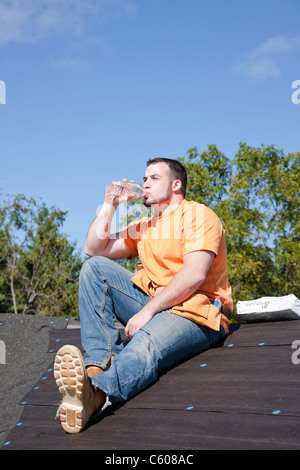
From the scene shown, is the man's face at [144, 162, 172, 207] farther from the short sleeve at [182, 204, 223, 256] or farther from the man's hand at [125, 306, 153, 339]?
the man's hand at [125, 306, 153, 339]

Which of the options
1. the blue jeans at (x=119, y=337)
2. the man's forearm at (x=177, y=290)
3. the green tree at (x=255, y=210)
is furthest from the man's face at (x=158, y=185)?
the green tree at (x=255, y=210)

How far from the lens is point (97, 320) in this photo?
261 cm

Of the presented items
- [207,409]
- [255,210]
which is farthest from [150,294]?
[255,210]

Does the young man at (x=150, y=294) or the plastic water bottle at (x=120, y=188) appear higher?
the plastic water bottle at (x=120, y=188)

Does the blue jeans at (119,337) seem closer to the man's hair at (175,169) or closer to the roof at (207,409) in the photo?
the roof at (207,409)

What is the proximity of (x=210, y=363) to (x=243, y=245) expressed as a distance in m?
12.0

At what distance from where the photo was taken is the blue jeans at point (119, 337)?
223 centimetres

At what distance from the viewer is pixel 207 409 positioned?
206cm

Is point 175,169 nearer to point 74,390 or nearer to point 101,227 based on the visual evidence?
point 101,227

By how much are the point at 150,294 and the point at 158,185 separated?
62 cm

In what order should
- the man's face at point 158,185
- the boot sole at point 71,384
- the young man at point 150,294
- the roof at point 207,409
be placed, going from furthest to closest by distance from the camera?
the man's face at point 158,185 < the young man at point 150,294 < the boot sole at point 71,384 < the roof at point 207,409

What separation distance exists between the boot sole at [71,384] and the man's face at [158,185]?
3.78 feet

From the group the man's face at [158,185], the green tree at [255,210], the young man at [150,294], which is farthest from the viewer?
the green tree at [255,210]
